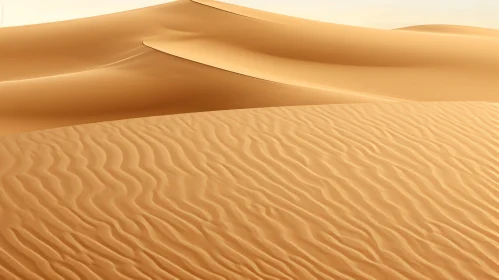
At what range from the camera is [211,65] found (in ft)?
69.1

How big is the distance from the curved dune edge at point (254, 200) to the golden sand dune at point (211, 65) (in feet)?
25.9

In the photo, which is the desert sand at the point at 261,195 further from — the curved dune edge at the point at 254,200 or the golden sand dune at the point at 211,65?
the golden sand dune at the point at 211,65

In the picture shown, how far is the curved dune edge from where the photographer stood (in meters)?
6.84

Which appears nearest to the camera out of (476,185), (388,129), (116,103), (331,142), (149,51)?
(476,185)

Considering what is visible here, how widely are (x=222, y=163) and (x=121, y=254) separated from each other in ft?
7.76

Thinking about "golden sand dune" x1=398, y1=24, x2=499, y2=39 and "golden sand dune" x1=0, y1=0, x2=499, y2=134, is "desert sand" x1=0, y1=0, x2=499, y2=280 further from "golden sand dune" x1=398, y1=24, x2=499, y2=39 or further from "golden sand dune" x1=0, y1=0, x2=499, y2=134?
"golden sand dune" x1=398, y1=24, x2=499, y2=39

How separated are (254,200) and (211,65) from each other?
1336cm

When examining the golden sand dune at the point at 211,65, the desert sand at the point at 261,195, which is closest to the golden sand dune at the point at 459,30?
the golden sand dune at the point at 211,65

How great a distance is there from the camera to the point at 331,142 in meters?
9.84

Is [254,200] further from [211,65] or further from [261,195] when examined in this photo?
[211,65]

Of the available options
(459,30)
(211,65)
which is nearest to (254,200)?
(211,65)

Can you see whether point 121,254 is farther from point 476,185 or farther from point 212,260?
point 476,185

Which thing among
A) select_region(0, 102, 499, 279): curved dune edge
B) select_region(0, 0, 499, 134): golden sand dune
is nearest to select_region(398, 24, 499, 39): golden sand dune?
select_region(0, 0, 499, 134): golden sand dune

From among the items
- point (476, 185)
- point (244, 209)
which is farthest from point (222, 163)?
point (476, 185)
